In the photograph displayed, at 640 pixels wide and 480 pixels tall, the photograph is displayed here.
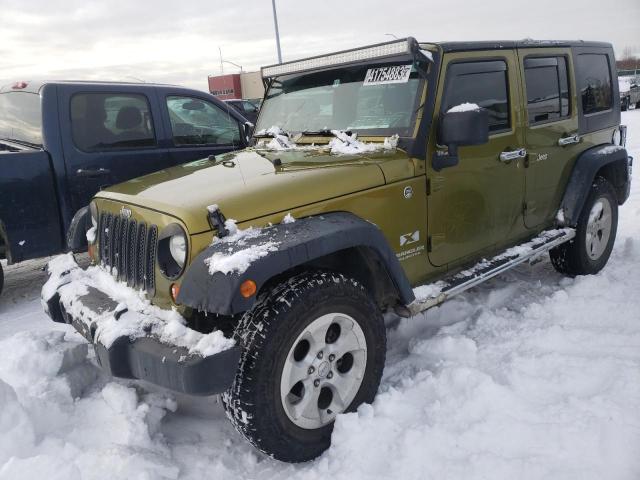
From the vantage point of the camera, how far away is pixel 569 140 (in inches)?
169

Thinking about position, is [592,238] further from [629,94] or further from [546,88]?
[629,94]

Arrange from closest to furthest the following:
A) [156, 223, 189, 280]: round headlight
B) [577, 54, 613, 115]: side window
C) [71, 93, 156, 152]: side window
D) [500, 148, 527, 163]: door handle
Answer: [156, 223, 189, 280]: round headlight < [500, 148, 527, 163]: door handle < [577, 54, 613, 115]: side window < [71, 93, 156, 152]: side window

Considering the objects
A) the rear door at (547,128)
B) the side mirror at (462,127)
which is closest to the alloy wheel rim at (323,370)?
the side mirror at (462,127)

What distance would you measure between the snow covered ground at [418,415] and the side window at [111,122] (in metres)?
2.08

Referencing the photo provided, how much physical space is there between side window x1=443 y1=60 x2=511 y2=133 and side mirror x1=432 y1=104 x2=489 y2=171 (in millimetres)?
222

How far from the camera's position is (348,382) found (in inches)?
109

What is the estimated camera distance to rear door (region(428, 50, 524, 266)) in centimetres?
331

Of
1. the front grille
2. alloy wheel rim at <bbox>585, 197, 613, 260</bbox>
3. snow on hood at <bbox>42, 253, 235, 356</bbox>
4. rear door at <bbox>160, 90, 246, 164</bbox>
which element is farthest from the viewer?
rear door at <bbox>160, 90, 246, 164</bbox>

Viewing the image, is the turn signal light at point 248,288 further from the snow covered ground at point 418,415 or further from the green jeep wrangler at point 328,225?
the snow covered ground at point 418,415

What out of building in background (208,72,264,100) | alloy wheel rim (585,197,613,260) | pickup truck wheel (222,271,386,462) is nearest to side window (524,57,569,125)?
alloy wheel rim (585,197,613,260)

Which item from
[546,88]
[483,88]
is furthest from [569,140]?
[483,88]

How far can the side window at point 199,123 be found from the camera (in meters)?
5.48

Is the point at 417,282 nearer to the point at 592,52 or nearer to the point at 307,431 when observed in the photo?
the point at 307,431

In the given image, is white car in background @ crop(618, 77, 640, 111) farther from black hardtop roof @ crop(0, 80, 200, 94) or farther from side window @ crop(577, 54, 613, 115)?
black hardtop roof @ crop(0, 80, 200, 94)
